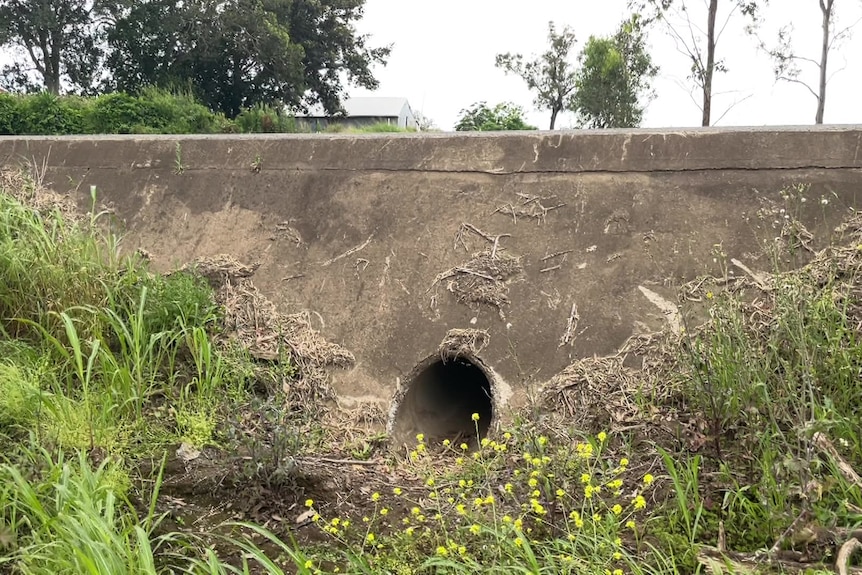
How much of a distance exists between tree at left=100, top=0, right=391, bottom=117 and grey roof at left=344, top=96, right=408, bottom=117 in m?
8.52

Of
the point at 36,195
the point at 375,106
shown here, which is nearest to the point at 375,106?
the point at 375,106

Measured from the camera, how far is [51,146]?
517cm

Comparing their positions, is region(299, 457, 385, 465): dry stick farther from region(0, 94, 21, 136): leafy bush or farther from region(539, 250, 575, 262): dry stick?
region(0, 94, 21, 136): leafy bush

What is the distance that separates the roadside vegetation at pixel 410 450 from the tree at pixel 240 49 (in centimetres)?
1874

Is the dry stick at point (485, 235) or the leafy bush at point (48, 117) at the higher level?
the leafy bush at point (48, 117)

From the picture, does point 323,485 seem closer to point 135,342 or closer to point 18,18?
point 135,342

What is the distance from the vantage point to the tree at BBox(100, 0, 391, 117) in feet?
68.2

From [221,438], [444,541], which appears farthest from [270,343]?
[444,541]

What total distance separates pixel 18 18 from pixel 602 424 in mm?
25369

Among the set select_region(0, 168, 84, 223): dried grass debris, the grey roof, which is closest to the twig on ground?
select_region(0, 168, 84, 223): dried grass debris

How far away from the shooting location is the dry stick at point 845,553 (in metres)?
1.96

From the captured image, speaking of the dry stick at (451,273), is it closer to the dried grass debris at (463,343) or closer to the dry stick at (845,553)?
the dried grass debris at (463,343)

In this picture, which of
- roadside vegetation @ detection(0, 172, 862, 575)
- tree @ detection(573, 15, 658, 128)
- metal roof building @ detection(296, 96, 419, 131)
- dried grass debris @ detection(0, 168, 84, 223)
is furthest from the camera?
metal roof building @ detection(296, 96, 419, 131)

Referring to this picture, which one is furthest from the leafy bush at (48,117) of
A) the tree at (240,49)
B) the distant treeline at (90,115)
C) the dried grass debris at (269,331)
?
the dried grass debris at (269,331)
